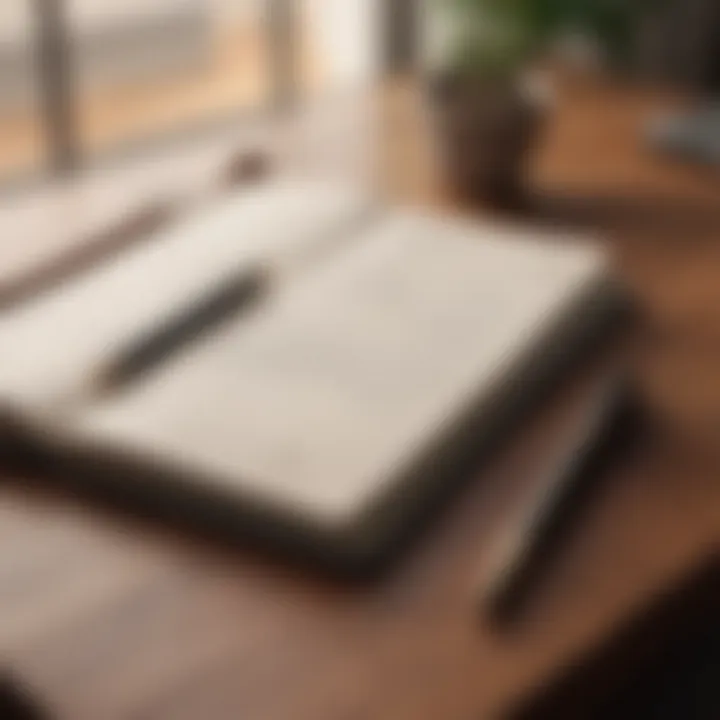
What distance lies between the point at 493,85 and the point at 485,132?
0.04 meters

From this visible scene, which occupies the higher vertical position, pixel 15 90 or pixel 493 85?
pixel 493 85

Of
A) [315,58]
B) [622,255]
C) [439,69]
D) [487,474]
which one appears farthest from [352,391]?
[315,58]

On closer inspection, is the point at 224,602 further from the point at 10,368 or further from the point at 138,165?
the point at 138,165

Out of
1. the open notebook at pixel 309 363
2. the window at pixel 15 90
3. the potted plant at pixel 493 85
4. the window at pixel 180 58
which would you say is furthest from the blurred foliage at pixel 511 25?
the window at pixel 15 90

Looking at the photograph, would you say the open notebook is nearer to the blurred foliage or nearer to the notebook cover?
the notebook cover

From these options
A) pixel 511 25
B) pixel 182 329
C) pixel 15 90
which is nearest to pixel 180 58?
pixel 15 90

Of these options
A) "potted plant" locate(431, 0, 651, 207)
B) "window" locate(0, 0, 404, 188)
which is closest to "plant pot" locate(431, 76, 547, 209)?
"potted plant" locate(431, 0, 651, 207)

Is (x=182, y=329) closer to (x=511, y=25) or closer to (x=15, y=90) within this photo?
(x=511, y=25)

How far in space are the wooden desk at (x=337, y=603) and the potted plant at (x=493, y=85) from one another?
0.33 meters

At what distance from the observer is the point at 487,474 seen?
2.73 ft

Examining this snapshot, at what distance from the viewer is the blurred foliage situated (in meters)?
1.19

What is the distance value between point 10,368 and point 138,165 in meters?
0.46

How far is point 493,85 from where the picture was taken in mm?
1193

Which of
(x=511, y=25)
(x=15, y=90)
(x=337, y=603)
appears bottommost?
(x=15, y=90)
